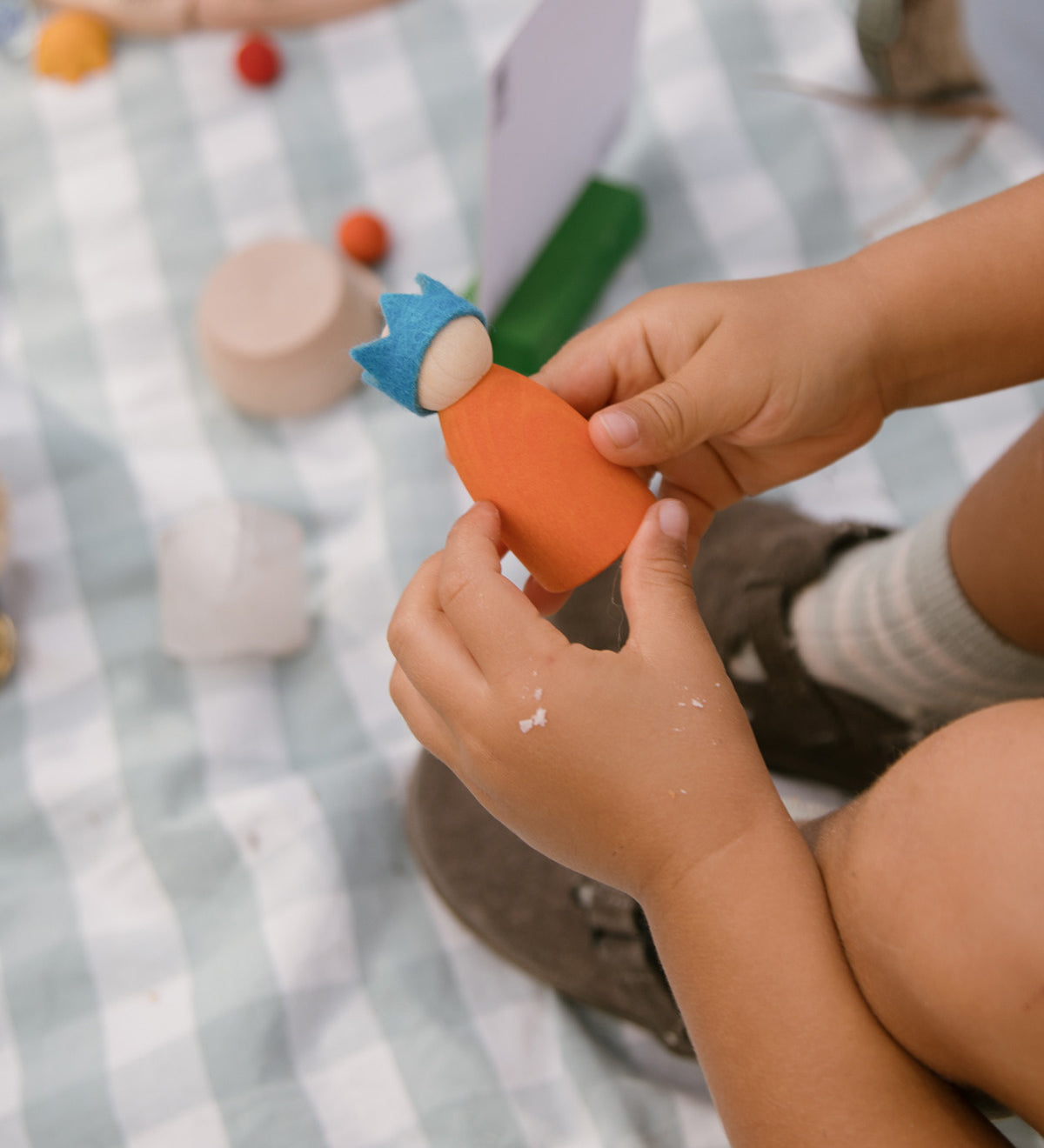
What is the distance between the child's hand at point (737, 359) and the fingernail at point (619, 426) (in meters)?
0.02

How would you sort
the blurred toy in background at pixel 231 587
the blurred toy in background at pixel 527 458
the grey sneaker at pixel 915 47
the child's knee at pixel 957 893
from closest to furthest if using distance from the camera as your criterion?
the child's knee at pixel 957 893
the blurred toy in background at pixel 527 458
the blurred toy in background at pixel 231 587
the grey sneaker at pixel 915 47

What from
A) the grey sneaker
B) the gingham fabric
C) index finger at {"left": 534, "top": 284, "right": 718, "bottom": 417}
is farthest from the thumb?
the grey sneaker

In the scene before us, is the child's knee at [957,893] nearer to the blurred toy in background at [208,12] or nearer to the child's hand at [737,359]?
→ the child's hand at [737,359]

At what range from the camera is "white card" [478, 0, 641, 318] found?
2.30ft

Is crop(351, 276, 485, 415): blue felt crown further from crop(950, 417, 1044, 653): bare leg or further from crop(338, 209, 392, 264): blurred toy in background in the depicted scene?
crop(338, 209, 392, 264): blurred toy in background

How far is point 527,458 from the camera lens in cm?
46

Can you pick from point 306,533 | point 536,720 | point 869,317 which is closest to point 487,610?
point 536,720

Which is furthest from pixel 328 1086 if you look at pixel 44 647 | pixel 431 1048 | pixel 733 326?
pixel 733 326

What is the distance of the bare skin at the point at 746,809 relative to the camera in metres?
0.37

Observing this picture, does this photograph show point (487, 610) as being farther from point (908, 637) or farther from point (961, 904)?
point (908, 637)

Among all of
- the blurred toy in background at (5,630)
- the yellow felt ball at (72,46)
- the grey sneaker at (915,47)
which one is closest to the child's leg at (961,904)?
the blurred toy in background at (5,630)

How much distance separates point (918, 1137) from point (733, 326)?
0.38 m

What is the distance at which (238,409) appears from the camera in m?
0.88

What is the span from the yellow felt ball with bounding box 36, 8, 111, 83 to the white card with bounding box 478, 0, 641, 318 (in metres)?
0.51
